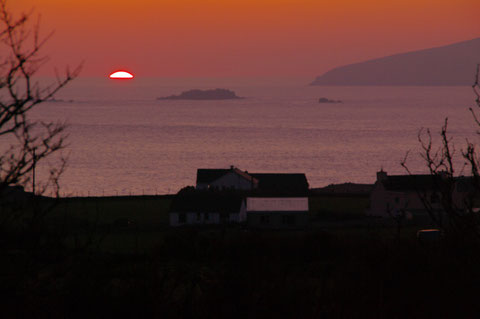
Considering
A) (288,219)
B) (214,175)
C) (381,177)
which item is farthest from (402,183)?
(214,175)

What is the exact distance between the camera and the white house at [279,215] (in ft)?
133

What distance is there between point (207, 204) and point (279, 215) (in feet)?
16.2

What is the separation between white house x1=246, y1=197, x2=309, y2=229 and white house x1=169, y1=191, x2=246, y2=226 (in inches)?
42.1

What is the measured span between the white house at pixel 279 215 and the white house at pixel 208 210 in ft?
3.51

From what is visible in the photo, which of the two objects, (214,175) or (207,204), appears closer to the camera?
(207,204)

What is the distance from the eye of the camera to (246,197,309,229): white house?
40.5 metres

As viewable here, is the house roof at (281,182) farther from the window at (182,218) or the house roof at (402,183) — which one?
the window at (182,218)

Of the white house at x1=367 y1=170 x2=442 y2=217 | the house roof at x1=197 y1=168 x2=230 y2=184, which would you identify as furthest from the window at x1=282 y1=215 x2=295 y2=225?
the house roof at x1=197 y1=168 x2=230 y2=184

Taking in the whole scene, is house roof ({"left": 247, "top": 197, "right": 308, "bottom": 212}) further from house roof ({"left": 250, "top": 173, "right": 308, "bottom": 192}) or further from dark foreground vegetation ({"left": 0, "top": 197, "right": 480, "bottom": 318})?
dark foreground vegetation ({"left": 0, "top": 197, "right": 480, "bottom": 318})

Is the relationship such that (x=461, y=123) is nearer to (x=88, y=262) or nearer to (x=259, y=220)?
(x=259, y=220)

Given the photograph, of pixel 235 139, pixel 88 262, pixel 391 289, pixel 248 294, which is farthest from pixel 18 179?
pixel 235 139

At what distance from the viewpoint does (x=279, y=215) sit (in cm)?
4112

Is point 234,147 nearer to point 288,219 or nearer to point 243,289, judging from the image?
point 288,219

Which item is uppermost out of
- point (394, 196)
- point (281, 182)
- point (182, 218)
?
point (281, 182)
